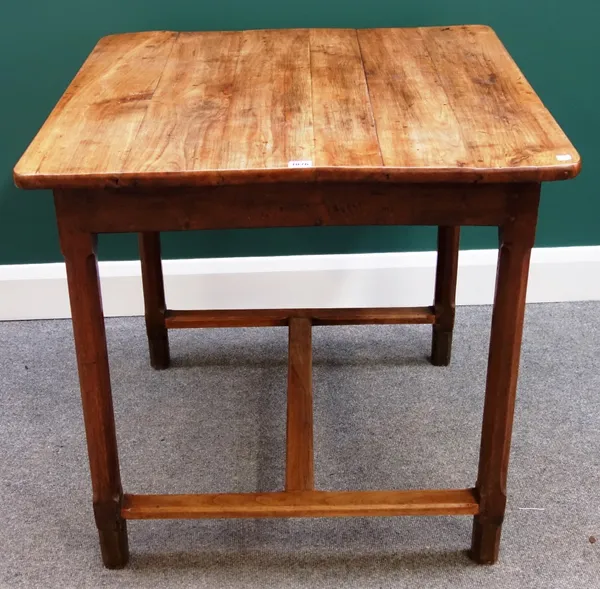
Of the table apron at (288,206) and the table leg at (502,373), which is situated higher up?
the table apron at (288,206)

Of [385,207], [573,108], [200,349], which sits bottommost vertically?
[200,349]

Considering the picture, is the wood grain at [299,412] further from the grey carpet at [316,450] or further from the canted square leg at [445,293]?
the canted square leg at [445,293]

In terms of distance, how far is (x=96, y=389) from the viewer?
1149 millimetres

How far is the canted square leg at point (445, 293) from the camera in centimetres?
157

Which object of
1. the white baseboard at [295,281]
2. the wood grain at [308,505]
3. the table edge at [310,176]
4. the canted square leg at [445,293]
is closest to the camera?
the table edge at [310,176]

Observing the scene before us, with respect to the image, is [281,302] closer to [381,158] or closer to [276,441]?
[276,441]

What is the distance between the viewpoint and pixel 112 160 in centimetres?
99

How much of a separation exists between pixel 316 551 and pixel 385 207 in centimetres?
57

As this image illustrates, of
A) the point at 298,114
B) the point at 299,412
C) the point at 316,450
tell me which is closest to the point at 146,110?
the point at 298,114

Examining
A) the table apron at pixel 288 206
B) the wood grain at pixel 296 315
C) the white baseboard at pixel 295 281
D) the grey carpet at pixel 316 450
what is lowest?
the grey carpet at pixel 316 450

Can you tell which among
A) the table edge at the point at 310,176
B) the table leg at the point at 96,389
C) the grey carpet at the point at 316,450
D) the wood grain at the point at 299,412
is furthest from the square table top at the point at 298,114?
the grey carpet at the point at 316,450

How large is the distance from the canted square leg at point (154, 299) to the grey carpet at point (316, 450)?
1.8 inches

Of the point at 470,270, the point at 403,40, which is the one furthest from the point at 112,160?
the point at 470,270

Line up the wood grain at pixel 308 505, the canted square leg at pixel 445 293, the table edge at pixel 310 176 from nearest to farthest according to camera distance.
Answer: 1. the table edge at pixel 310 176
2. the wood grain at pixel 308 505
3. the canted square leg at pixel 445 293
